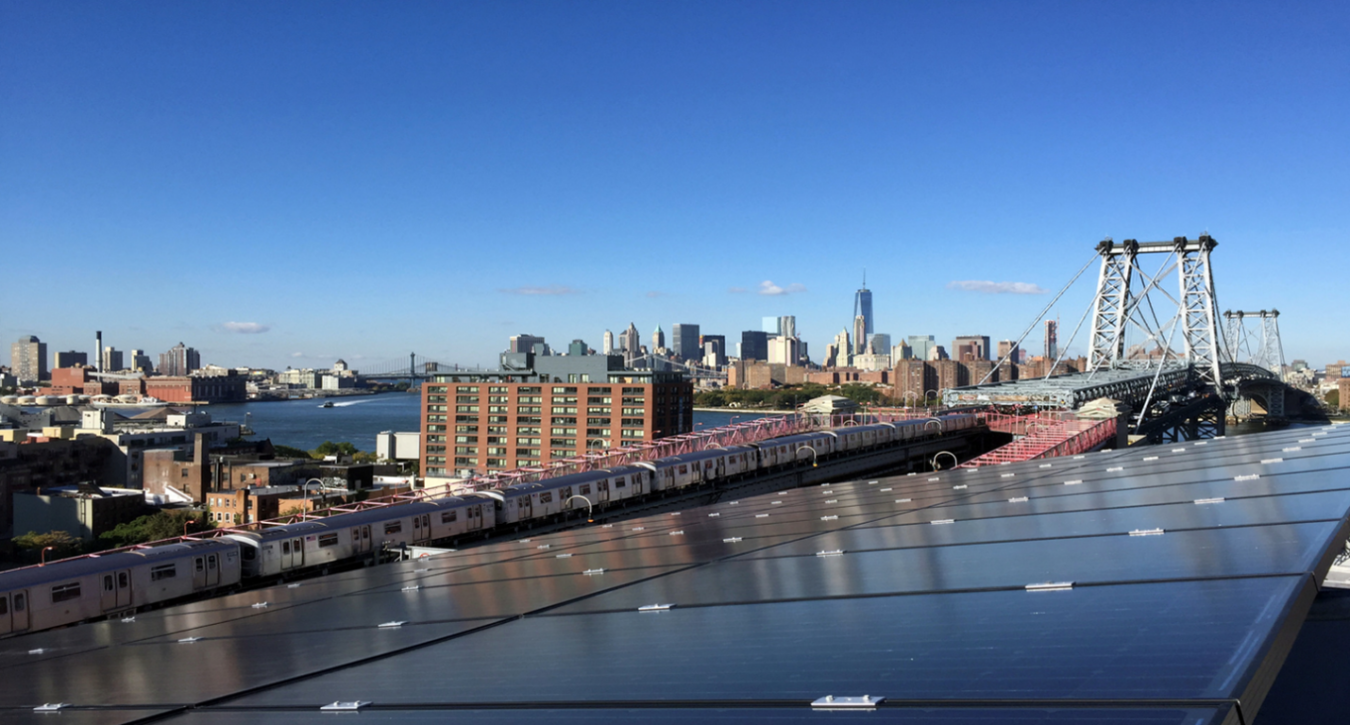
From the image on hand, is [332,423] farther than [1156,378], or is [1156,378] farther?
[332,423]

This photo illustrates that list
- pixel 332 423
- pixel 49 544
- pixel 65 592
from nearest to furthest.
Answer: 1. pixel 65 592
2. pixel 49 544
3. pixel 332 423

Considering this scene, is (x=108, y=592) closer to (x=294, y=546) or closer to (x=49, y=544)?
(x=294, y=546)

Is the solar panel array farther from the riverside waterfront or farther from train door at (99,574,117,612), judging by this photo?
the riverside waterfront

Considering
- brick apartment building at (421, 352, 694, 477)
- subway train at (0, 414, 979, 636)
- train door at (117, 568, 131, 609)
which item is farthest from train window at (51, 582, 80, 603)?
brick apartment building at (421, 352, 694, 477)

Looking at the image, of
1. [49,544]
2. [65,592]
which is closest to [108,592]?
[65,592]

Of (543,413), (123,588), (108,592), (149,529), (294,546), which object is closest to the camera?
(108,592)

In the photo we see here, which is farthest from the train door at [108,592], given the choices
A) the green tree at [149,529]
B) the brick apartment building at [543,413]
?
the brick apartment building at [543,413]

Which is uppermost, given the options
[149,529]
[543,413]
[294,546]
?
[543,413]
